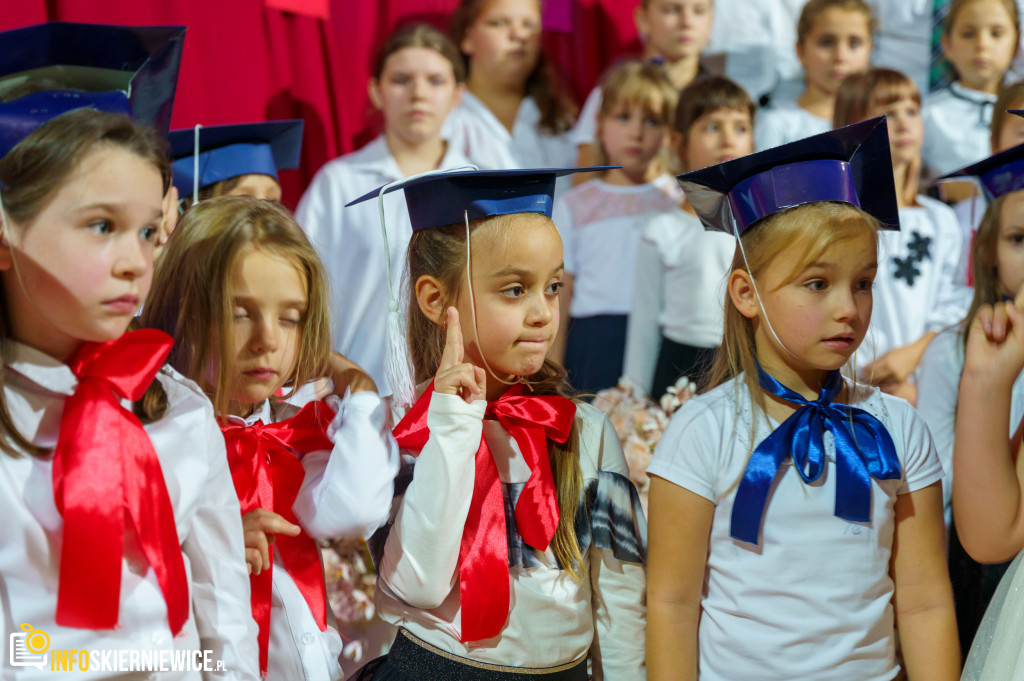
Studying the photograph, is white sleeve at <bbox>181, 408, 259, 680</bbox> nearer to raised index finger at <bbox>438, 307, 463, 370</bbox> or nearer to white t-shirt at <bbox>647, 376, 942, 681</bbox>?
raised index finger at <bbox>438, 307, 463, 370</bbox>

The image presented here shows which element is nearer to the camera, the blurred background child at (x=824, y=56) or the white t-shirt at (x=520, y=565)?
the white t-shirt at (x=520, y=565)

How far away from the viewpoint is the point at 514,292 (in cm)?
172

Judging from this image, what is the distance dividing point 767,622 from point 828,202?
783 millimetres

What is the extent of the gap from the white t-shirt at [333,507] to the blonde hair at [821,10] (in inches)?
119

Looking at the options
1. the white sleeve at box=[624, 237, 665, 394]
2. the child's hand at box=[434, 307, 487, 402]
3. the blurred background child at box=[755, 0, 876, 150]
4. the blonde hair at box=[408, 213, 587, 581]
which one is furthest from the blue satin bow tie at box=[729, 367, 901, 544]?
the blurred background child at box=[755, 0, 876, 150]

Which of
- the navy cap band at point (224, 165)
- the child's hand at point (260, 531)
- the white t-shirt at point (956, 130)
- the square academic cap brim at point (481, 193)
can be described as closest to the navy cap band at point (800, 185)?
the square academic cap brim at point (481, 193)

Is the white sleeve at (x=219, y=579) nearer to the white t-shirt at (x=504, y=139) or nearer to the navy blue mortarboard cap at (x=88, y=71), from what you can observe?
the navy blue mortarboard cap at (x=88, y=71)

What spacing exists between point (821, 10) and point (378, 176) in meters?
1.97

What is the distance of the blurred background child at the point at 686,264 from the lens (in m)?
3.42

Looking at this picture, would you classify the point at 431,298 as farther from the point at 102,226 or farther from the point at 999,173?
the point at 999,173

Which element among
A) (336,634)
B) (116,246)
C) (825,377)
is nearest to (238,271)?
(116,246)

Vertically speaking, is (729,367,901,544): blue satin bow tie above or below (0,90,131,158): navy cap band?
below

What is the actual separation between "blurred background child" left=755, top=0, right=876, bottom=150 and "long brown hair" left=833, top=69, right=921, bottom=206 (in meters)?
0.42

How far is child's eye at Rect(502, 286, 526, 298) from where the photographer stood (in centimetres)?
172
